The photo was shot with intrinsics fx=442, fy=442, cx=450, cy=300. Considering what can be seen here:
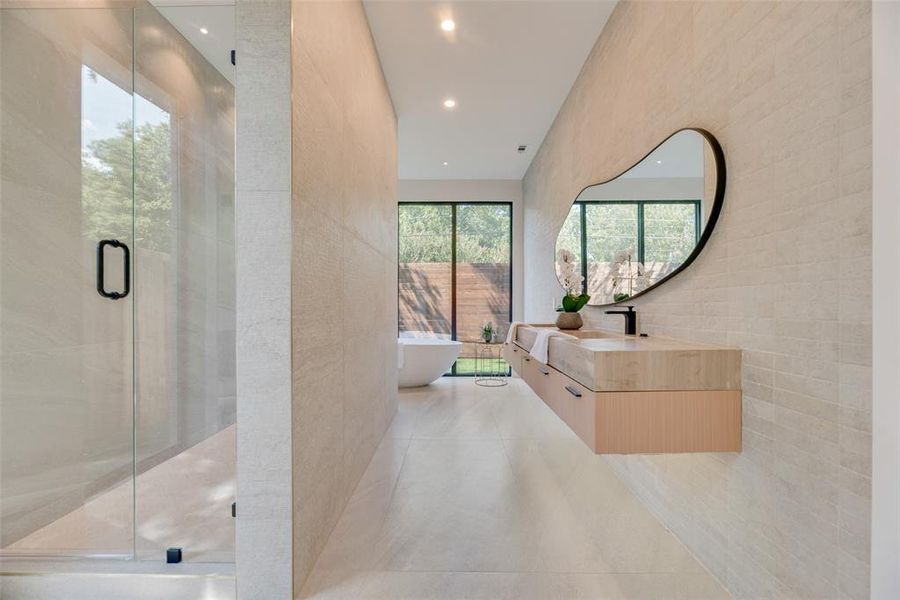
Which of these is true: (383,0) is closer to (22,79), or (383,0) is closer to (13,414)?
(22,79)

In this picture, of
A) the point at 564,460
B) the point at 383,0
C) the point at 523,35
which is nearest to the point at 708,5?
the point at 523,35

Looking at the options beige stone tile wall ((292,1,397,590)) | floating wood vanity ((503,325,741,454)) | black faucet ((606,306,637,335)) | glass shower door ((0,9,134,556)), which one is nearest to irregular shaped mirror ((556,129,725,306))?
black faucet ((606,306,637,335))

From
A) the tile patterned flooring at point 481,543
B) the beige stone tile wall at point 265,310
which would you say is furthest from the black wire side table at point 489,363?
the beige stone tile wall at point 265,310

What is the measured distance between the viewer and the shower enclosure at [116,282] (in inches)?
73.1

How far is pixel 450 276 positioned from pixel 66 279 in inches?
170

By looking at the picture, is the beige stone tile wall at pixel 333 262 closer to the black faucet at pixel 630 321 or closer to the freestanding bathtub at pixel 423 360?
the black faucet at pixel 630 321

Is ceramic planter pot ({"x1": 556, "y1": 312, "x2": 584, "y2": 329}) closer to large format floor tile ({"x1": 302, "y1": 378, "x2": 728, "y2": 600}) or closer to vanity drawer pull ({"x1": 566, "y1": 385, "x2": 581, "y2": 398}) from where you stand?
large format floor tile ({"x1": 302, "y1": 378, "x2": 728, "y2": 600})

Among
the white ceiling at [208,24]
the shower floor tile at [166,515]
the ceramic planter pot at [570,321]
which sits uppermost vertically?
the white ceiling at [208,24]

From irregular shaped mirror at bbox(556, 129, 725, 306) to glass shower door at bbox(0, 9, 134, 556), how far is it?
247cm

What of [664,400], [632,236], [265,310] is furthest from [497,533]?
[632,236]

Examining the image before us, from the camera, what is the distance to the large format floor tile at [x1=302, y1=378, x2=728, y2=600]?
1.58 m

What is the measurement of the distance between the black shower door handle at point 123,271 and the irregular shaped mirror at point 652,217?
97.6 inches

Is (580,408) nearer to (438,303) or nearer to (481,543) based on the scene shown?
(481,543)

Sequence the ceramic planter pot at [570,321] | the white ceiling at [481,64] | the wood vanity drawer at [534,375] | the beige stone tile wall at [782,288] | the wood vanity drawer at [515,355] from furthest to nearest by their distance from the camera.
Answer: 1. the wood vanity drawer at [515,355]
2. the ceramic planter pot at [570,321]
3. the white ceiling at [481,64]
4. the wood vanity drawer at [534,375]
5. the beige stone tile wall at [782,288]
